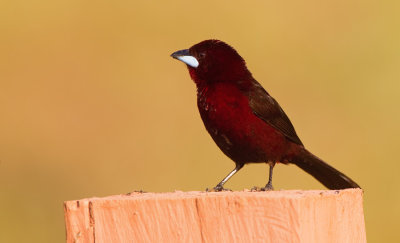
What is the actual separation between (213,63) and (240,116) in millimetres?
427

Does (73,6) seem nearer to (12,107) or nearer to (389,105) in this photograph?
(12,107)

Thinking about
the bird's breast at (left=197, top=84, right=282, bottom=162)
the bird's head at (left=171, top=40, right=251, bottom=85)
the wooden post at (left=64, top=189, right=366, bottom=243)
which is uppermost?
the bird's head at (left=171, top=40, right=251, bottom=85)

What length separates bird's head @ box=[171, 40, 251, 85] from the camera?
18.1 feet

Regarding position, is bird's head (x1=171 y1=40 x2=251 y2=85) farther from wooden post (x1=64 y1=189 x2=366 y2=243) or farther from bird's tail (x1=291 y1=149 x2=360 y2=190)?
wooden post (x1=64 y1=189 x2=366 y2=243)

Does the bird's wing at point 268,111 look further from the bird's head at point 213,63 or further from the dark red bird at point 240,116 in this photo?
the bird's head at point 213,63

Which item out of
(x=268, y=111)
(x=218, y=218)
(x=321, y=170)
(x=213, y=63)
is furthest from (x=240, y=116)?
(x=218, y=218)

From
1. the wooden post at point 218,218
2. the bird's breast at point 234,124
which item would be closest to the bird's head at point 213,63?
the bird's breast at point 234,124

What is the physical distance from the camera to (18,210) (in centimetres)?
796

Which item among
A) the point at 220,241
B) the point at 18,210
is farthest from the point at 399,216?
the point at 220,241

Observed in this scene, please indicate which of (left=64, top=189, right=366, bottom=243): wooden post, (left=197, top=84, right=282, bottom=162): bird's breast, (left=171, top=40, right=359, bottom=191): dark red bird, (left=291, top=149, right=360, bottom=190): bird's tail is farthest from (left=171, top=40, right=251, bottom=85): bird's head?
(left=64, top=189, right=366, bottom=243): wooden post

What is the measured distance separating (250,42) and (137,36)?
1224 mm

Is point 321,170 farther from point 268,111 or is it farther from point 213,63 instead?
point 213,63

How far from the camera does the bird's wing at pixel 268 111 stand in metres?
5.46

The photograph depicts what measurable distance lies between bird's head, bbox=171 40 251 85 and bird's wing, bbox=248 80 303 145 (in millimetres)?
140
